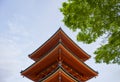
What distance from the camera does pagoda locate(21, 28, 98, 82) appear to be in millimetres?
→ 17766

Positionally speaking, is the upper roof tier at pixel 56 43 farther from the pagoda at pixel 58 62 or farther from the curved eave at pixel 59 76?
the curved eave at pixel 59 76

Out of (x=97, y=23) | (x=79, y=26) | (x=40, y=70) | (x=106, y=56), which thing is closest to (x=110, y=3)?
(x=97, y=23)

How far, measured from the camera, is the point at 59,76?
15977 millimetres

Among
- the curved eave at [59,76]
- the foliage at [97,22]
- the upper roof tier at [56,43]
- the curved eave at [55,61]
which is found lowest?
the foliage at [97,22]

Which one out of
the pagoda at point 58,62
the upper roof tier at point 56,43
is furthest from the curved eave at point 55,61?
the upper roof tier at point 56,43

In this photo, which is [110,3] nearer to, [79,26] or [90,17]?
[90,17]

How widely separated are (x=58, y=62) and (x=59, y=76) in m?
2.48

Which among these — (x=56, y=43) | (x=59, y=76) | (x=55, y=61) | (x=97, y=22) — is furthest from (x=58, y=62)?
(x=97, y=22)

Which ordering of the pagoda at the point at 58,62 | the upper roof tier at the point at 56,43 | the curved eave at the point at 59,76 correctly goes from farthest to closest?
1. the upper roof tier at the point at 56,43
2. the pagoda at the point at 58,62
3. the curved eave at the point at 59,76

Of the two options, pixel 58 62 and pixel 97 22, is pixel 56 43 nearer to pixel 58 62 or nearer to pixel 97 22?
pixel 58 62

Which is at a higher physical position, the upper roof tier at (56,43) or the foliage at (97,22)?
the upper roof tier at (56,43)

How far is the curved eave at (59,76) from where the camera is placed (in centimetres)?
1559

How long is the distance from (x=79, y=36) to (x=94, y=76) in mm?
10834

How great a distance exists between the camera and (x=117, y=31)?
29.8 ft
